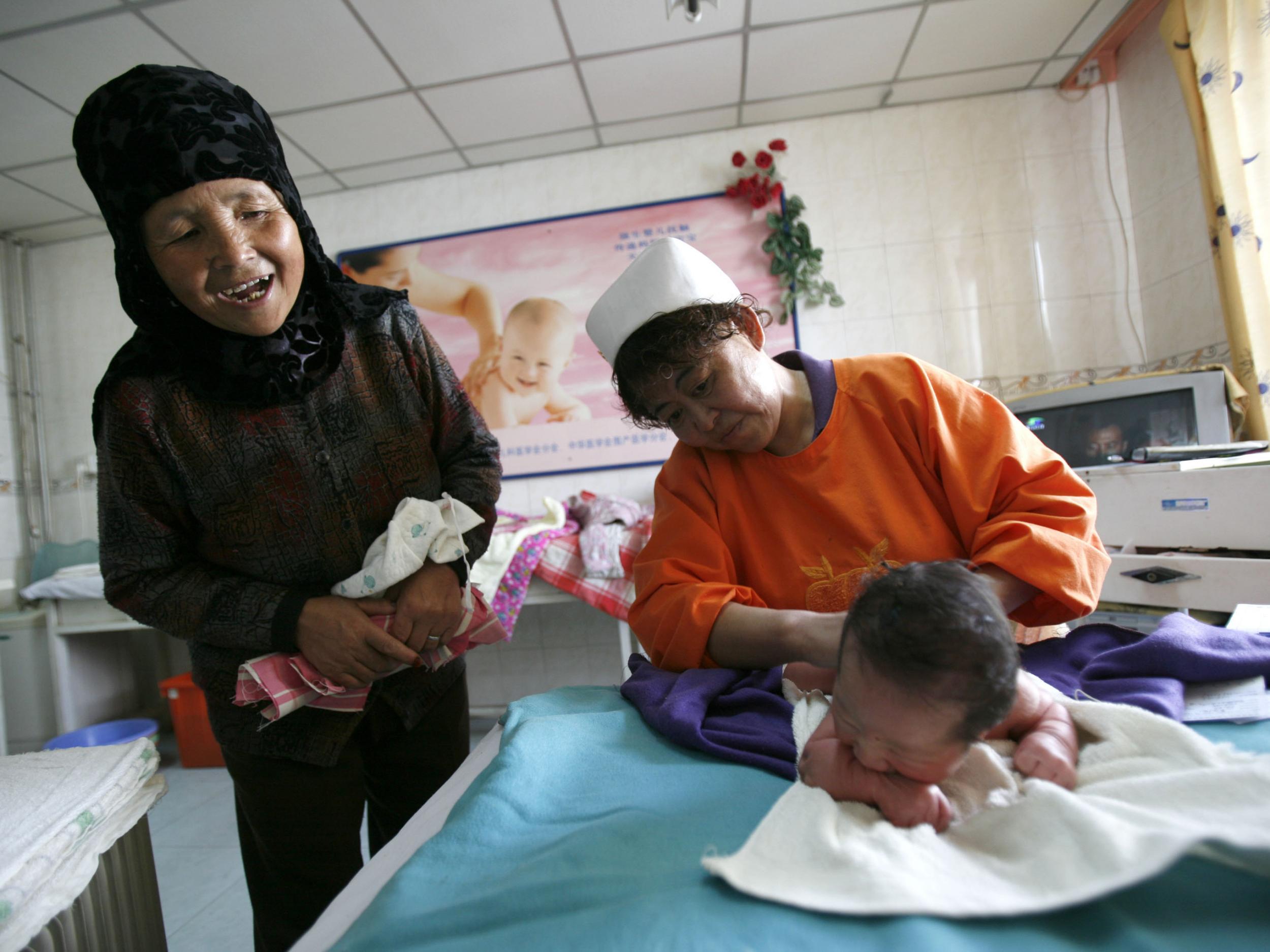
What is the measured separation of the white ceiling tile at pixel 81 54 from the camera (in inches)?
94.7

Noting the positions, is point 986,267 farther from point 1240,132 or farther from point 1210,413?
point 1210,413

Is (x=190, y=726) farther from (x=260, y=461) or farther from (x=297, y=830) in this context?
(x=260, y=461)

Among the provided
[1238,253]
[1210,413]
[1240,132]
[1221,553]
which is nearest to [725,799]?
[1221,553]

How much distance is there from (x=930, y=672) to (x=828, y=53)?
3.12 metres

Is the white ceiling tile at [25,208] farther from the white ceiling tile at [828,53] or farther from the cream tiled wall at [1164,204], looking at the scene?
the cream tiled wall at [1164,204]

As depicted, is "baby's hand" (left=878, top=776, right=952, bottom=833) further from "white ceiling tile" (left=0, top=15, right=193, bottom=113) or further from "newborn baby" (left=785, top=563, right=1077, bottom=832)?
"white ceiling tile" (left=0, top=15, right=193, bottom=113)

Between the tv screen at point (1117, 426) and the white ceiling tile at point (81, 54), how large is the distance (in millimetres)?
3624

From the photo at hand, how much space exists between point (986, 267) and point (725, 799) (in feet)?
11.3

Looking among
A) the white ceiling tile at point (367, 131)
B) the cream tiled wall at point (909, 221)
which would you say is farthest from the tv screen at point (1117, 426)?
the white ceiling tile at point (367, 131)

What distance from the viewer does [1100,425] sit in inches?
98.3

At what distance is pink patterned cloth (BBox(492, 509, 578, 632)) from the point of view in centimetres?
276

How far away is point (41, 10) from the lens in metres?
2.29

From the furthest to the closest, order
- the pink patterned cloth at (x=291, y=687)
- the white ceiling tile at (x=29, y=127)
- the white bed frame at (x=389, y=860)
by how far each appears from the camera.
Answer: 1. the white ceiling tile at (x=29, y=127)
2. the pink patterned cloth at (x=291, y=687)
3. the white bed frame at (x=389, y=860)

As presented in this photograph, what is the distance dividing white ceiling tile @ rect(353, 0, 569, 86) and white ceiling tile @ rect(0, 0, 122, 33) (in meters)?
0.89
